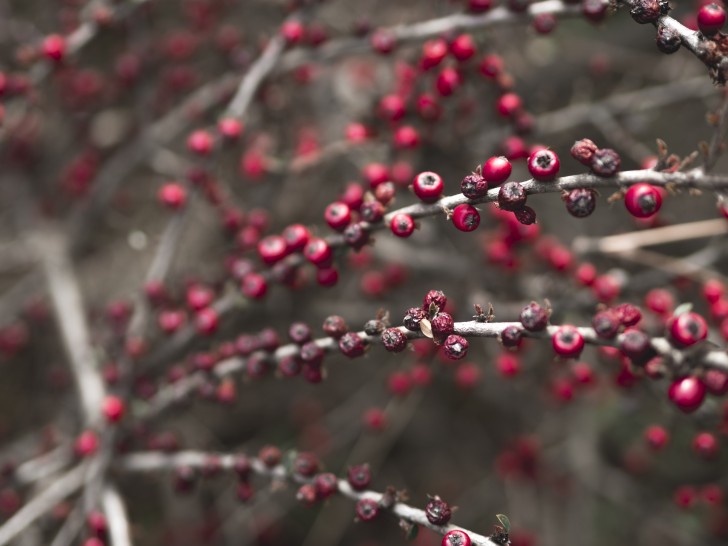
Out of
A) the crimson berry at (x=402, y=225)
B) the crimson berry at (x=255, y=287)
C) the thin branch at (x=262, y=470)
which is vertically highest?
the crimson berry at (x=402, y=225)

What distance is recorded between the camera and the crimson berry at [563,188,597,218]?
6.22 feet

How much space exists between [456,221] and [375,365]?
3.20 meters

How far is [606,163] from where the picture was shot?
1.85 meters

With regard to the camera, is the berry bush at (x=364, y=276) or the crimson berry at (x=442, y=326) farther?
the berry bush at (x=364, y=276)

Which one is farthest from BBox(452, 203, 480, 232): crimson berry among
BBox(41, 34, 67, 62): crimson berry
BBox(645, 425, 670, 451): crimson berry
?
BBox(41, 34, 67, 62): crimson berry

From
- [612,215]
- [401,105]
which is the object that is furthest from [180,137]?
[612,215]

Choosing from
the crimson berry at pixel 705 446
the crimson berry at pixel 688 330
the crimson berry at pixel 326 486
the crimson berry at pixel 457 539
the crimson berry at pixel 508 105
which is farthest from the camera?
the crimson berry at pixel 508 105

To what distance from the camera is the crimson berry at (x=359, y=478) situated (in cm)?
232

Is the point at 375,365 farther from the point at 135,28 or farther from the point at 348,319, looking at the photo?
the point at 135,28

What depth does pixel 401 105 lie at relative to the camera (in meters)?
3.20

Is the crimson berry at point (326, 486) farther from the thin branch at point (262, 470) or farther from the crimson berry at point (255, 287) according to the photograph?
the crimson berry at point (255, 287)

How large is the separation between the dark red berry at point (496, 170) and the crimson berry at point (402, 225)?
1.06ft

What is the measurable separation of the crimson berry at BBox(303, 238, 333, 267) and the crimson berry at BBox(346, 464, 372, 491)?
2.69ft

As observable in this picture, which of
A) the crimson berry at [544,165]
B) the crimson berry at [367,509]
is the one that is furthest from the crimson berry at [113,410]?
the crimson berry at [544,165]
